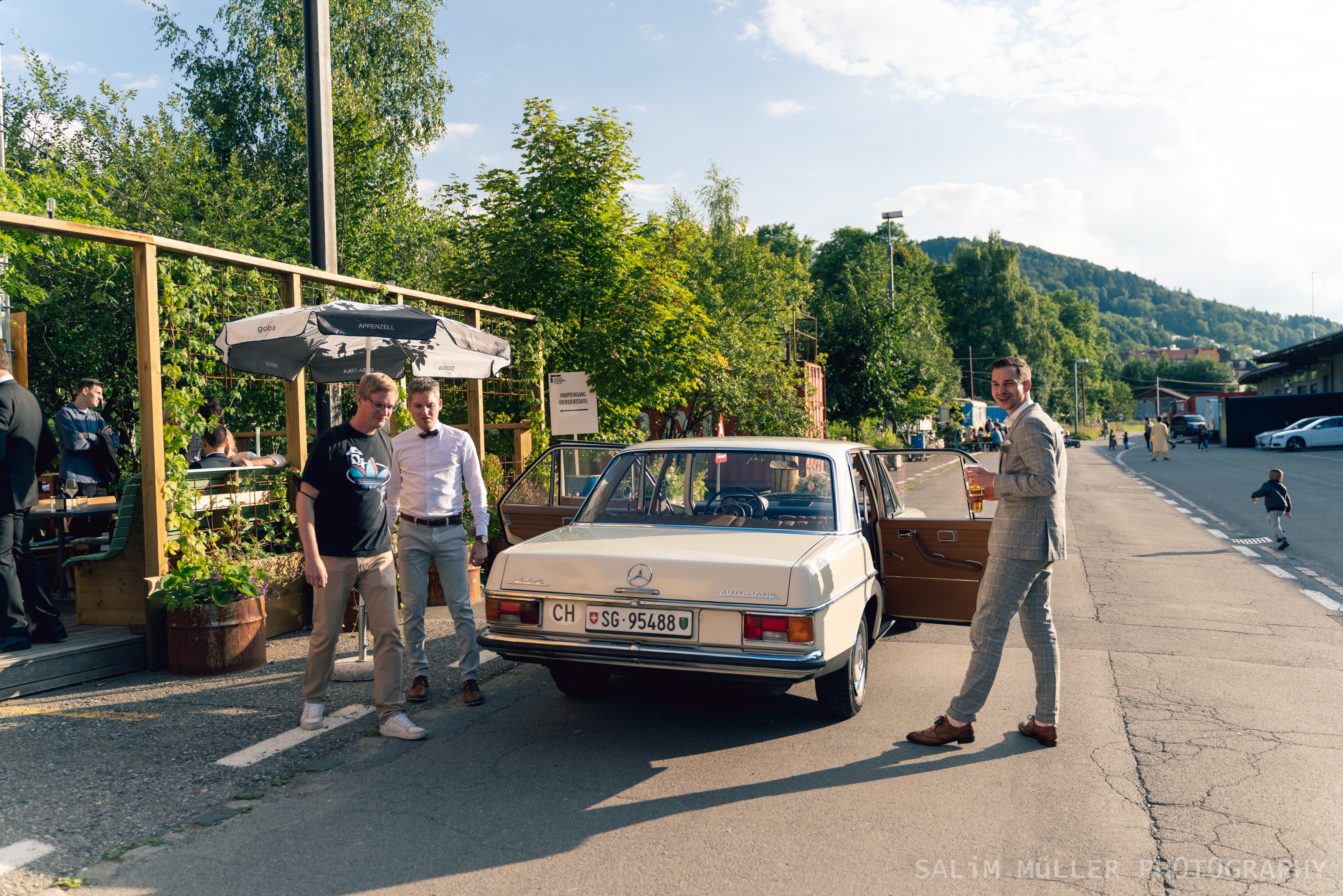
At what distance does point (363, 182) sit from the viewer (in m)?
22.4

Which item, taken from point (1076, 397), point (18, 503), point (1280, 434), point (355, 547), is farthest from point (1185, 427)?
point (18, 503)

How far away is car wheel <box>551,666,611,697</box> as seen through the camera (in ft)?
18.1

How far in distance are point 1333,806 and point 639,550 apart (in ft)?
10.7

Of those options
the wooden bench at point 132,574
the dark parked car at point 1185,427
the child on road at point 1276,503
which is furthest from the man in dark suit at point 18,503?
the dark parked car at point 1185,427

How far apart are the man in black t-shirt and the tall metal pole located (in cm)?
314

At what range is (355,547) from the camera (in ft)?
16.0

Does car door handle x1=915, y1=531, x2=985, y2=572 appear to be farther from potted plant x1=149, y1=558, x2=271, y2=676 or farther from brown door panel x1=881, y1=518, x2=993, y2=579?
potted plant x1=149, y1=558, x2=271, y2=676

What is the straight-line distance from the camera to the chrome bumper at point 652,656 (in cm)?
413

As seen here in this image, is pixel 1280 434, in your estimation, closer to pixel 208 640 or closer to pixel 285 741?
pixel 208 640

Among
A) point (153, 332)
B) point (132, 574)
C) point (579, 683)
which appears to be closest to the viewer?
point (579, 683)

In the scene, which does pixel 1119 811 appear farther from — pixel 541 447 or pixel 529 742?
pixel 541 447

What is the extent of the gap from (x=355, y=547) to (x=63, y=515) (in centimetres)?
374

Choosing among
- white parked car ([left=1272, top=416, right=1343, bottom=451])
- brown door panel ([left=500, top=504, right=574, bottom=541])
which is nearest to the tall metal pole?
brown door panel ([left=500, top=504, right=574, bottom=541])

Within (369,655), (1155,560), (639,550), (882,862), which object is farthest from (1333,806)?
(1155,560)
